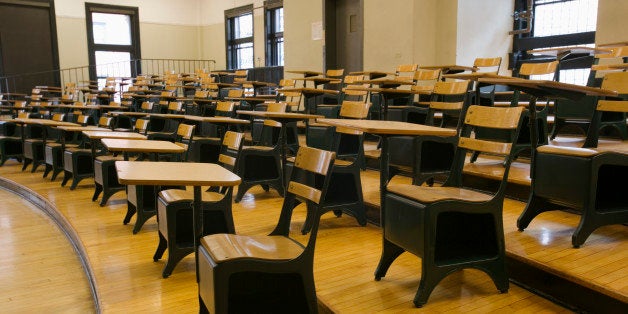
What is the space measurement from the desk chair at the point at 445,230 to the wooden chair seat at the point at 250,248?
531mm

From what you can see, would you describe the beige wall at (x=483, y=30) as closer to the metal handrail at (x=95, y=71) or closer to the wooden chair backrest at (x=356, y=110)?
the wooden chair backrest at (x=356, y=110)

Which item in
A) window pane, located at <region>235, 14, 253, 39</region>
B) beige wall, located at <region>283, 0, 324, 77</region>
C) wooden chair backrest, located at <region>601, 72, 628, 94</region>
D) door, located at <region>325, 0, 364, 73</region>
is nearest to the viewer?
wooden chair backrest, located at <region>601, 72, 628, 94</region>

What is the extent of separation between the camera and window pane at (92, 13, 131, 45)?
14.0 m

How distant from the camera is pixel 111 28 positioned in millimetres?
14289

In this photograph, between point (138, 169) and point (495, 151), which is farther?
point (495, 151)

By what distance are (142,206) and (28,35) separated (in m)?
11.7

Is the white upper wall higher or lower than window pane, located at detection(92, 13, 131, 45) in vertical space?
higher

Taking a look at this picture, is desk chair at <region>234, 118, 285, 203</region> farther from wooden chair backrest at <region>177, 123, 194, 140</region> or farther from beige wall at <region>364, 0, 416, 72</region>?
beige wall at <region>364, 0, 416, 72</region>

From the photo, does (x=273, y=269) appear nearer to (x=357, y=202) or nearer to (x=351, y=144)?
(x=357, y=202)

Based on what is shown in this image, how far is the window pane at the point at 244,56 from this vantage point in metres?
13.7

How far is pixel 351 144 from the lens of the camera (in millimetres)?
4762

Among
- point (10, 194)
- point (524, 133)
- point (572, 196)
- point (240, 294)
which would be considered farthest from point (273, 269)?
point (10, 194)

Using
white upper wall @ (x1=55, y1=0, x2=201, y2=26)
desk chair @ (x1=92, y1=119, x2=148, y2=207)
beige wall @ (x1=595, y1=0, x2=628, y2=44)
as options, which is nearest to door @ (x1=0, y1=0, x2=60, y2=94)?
white upper wall @ (x1=55, y1=0, x2=201, y2=26)

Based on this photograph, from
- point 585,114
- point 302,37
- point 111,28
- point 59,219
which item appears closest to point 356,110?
point 585,114
